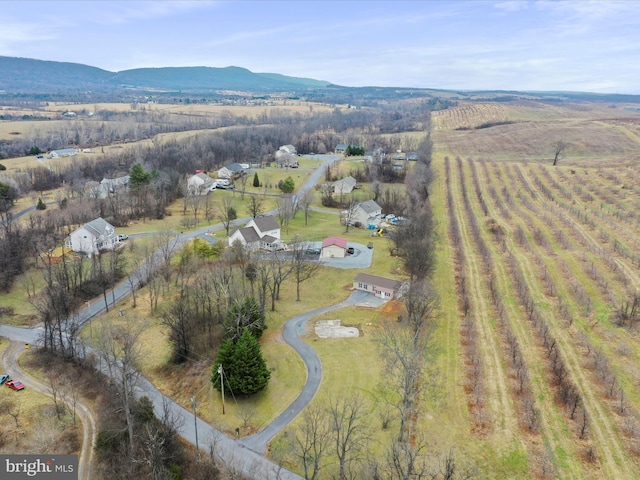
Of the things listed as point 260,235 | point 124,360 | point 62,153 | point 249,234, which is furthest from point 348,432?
point 62,153

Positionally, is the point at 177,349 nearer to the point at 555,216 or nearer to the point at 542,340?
the point at 542,340

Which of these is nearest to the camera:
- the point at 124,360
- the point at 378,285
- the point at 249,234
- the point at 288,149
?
the point at 124,360

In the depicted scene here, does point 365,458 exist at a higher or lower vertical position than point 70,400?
higher

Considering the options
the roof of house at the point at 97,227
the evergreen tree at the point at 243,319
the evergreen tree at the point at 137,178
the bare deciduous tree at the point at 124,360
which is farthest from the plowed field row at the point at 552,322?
the evergreen tree at the point at 137,178

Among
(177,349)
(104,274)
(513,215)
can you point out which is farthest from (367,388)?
(513,215)

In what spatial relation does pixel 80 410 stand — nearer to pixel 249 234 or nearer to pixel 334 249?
pixel 249 234

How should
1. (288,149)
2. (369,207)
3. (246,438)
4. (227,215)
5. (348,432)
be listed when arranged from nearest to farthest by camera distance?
(348,432) → (246,438) → (227,215) → (369,207) → (288,149)

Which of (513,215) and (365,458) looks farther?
(513,215)
